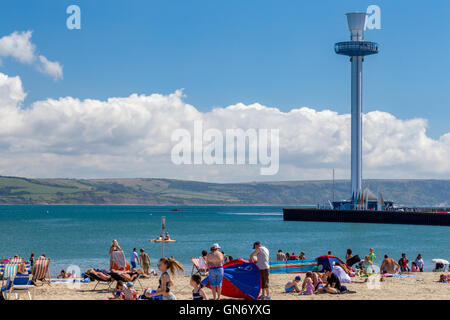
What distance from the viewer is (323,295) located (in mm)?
18828

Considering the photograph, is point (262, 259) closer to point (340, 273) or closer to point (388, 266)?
point (340, 273)

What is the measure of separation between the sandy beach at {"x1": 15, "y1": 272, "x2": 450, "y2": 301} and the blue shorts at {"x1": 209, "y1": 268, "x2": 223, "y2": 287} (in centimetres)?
233

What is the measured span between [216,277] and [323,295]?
4.51 meters

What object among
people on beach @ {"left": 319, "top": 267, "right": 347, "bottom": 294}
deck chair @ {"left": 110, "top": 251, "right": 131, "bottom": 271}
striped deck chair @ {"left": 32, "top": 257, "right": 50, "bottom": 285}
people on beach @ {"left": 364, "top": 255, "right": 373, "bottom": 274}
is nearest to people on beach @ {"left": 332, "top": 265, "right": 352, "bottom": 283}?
people on beach @ {"left": 319, "top": 267, "right": 347, "bottom": 294}

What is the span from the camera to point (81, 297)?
1830cm

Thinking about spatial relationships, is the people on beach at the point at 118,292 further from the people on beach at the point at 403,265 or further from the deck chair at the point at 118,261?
the people on beach at the point at 403,265

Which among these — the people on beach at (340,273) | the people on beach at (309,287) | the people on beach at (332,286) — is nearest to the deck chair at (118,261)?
the people on beach at (309,287)

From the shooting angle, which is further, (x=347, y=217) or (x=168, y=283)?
(x=347, y=217)

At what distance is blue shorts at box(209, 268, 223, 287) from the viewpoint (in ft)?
51.8

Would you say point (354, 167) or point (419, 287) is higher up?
point (354, 167)

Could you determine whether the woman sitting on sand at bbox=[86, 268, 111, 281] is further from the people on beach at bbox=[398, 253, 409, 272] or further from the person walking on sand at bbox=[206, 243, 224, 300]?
the people on beach at bbox=[398, 253, 409, 272]
